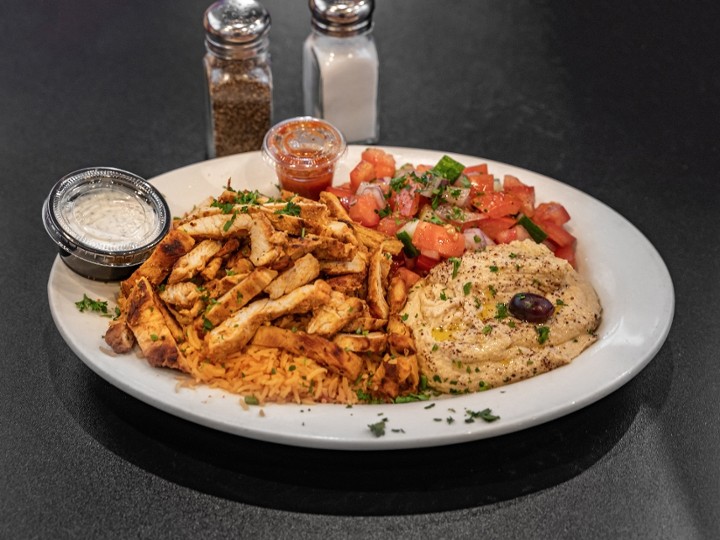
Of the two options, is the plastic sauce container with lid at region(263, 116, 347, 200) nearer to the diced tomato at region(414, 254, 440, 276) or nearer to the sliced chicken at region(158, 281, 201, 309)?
the diced tomato at region(414, 254, 440, 276)

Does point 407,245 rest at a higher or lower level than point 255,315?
lower

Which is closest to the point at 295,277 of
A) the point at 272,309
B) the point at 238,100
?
the point at 272,309

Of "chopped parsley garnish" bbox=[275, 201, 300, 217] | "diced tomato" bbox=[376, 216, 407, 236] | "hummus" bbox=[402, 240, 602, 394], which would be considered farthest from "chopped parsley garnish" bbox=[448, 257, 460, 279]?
"chopped parsley garnish" bbox=[275, 201, 300, 217]

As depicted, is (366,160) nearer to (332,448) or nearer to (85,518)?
(332,448)

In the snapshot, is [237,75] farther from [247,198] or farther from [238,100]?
[247,198]

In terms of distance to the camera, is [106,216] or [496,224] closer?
[106,216]

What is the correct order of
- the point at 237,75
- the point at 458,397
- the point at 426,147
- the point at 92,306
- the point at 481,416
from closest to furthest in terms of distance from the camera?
the point at 481,416, the point at 458,397, the point at 92,306, the point at 237,75, the point at 426,147
